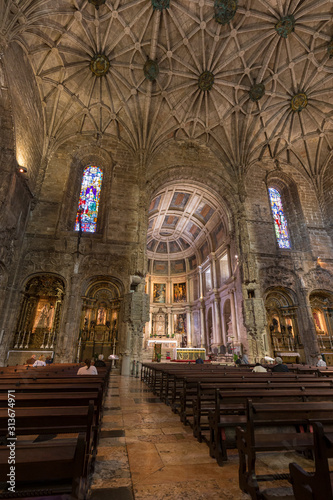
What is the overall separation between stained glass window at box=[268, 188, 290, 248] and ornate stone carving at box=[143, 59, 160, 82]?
1231 cm

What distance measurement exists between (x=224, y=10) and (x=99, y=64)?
813cm

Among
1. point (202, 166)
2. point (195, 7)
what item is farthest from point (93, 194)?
point (195, 7)

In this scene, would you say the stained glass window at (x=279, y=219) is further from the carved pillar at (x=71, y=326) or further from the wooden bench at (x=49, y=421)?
the wooden bench at (x=49, y=421)

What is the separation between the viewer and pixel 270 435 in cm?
240

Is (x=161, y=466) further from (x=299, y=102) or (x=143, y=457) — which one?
(x=299, y=102)

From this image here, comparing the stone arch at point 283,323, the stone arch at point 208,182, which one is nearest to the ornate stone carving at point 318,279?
the stone arch at point 283,323

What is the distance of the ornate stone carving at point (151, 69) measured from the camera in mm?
15684

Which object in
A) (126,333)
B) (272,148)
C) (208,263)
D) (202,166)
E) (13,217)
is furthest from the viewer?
(208,263)

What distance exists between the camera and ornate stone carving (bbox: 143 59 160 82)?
1568cm

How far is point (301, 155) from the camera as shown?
Result: 67.3 ft

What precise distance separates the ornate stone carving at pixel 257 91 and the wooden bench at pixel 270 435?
792 inches

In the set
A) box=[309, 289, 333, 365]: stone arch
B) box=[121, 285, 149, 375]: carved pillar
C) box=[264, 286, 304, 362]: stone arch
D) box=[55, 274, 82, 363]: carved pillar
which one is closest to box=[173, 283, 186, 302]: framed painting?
box=[264, 286, 304, 362]: stone arch

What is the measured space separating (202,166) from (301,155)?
358 inches

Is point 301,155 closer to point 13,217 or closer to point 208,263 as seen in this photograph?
point 208,263
